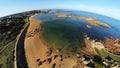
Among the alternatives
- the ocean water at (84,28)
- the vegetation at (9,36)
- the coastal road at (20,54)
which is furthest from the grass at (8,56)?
the ocean water at (84,28)

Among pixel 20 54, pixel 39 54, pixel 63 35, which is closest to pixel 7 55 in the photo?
pixel 20 54

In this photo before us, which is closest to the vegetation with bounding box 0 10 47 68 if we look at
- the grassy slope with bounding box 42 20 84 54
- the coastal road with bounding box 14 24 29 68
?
the coastal road with bounding box 14 24 29 68

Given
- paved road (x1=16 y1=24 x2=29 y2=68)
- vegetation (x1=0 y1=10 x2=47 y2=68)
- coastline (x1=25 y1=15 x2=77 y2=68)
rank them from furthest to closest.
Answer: vegetation (x1=0 y1=10 x2=47 y2=68) → paved road (x1=16 y1=24 x2=29 y2=68) → coastline (x1=25 y1=15 x2=77 y2=68)

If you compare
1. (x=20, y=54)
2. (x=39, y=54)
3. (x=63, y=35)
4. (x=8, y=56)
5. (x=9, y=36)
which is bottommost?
(x=8, y=56)

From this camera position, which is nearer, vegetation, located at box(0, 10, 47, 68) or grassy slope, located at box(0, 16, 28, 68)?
grassy slope, located at box(0, 16, 28, 68)

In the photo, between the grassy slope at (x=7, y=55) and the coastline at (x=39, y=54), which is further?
the grassy slope at (x=7, y=55)

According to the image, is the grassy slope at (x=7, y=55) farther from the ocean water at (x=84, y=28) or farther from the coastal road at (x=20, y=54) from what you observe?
the ocean water at (x=84, y=28)

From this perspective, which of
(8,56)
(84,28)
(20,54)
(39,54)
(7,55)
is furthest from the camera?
(84,28)

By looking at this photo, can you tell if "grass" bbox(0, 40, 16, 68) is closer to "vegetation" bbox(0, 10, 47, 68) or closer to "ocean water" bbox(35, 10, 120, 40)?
→ "vegetation" bbox(0, 10, 47, 68)

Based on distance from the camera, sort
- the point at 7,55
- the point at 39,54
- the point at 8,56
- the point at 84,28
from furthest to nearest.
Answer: the point at 84,28 → the point at 7,55 → the point at 8,56 → the point at 39,54

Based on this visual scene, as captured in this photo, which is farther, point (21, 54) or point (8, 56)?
point (21, 54)

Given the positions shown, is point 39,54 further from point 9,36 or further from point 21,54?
point 9,36

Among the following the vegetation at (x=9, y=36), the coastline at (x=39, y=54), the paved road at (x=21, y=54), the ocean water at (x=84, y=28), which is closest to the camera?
the coastline at (x=39, y=54)
